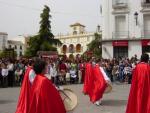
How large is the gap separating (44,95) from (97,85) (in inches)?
285

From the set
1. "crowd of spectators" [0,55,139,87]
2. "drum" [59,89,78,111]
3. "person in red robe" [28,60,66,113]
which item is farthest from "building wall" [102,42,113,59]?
"person in red robe" [28,60,66,113]

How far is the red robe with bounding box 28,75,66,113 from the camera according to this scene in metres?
7.96

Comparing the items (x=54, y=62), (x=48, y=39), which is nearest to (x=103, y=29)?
(x=54, y=62)

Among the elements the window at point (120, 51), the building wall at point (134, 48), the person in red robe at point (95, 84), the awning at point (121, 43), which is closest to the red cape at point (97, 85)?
the person in red robe at point (95, 84)

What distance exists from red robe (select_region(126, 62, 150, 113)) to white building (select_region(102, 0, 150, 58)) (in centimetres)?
2703

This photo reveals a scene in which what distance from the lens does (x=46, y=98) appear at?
7969 millimetres

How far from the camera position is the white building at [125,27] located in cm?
3709

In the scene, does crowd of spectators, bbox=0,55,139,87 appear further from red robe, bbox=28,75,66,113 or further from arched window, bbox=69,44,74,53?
arched window, bbox=69,44,74,53

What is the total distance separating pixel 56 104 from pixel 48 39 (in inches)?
2010

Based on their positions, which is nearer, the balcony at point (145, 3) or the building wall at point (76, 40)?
the balcony at point (145, 3)

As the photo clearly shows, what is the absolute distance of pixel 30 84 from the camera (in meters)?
8.77

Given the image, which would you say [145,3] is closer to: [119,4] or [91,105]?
[119,4]

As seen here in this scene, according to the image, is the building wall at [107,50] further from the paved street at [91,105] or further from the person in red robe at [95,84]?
the person in red robe at [95,84]

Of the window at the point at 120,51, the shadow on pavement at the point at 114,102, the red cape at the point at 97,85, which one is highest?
the window at the point at 120,51
